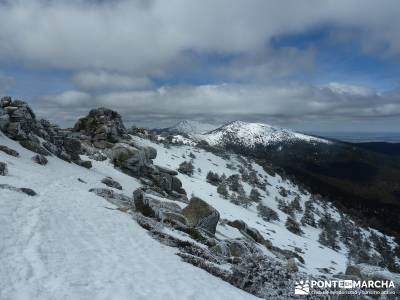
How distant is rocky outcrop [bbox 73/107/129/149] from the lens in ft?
209

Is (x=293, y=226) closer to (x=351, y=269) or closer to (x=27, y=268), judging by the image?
(x=351, y=269)

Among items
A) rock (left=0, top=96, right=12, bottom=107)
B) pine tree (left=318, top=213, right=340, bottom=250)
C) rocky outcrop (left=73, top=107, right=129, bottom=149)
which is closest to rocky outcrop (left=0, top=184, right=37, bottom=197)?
rock (left=0, top=96, right=12, bottom=107)

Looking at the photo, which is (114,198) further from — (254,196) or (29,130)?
(254,196)

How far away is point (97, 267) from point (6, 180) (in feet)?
48.1

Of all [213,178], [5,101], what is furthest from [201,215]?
[213,178]

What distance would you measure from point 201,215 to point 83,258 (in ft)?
54.5

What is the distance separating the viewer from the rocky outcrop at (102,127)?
6384 cm

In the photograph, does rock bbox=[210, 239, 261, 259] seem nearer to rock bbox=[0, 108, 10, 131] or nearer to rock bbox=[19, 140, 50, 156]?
rock bbox=[19, 140, 50, 156]

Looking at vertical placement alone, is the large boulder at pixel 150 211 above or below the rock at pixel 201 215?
above

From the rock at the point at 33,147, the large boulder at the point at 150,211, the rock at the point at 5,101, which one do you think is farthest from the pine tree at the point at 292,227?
the rock at the point at 5,101

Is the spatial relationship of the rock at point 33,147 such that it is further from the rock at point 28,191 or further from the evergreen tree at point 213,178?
the evergreen tree at point 213,178

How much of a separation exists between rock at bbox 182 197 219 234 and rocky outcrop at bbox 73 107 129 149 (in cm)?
3500

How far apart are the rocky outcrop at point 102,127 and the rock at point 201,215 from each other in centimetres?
3500

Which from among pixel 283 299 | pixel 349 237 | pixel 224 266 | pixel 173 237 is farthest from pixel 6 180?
pixel 349 237
